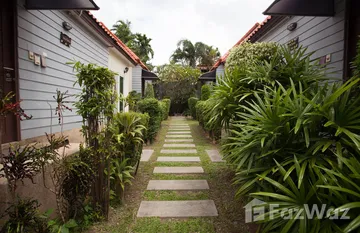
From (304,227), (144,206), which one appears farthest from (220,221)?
(304,227)

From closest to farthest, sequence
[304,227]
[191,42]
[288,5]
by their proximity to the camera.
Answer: [304,227], [288,5], [191,42]

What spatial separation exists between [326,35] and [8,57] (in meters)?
5.61

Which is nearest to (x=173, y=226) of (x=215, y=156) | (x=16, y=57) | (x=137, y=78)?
(x=215, y=156)

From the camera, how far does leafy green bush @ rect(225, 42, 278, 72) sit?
4777 mm

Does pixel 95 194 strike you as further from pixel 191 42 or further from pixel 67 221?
pixel 191 42

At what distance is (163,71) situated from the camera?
19.8 meters

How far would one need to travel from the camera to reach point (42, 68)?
4551 millimetres

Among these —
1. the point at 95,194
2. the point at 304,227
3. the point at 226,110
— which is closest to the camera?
the point at 304,227

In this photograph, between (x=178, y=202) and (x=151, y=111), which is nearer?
(x=178, y=202)

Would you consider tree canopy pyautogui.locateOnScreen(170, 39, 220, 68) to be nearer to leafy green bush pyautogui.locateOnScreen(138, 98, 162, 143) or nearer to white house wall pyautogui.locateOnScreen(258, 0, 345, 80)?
leafy green bush pyautogui.locateOnScreen(138, 98, 162, 143)

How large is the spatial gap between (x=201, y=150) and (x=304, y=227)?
16.7 ft

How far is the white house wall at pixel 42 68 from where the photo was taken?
3953 millimetres

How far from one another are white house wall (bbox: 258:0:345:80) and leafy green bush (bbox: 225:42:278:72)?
80cm

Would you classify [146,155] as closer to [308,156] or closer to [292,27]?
[308,156]
